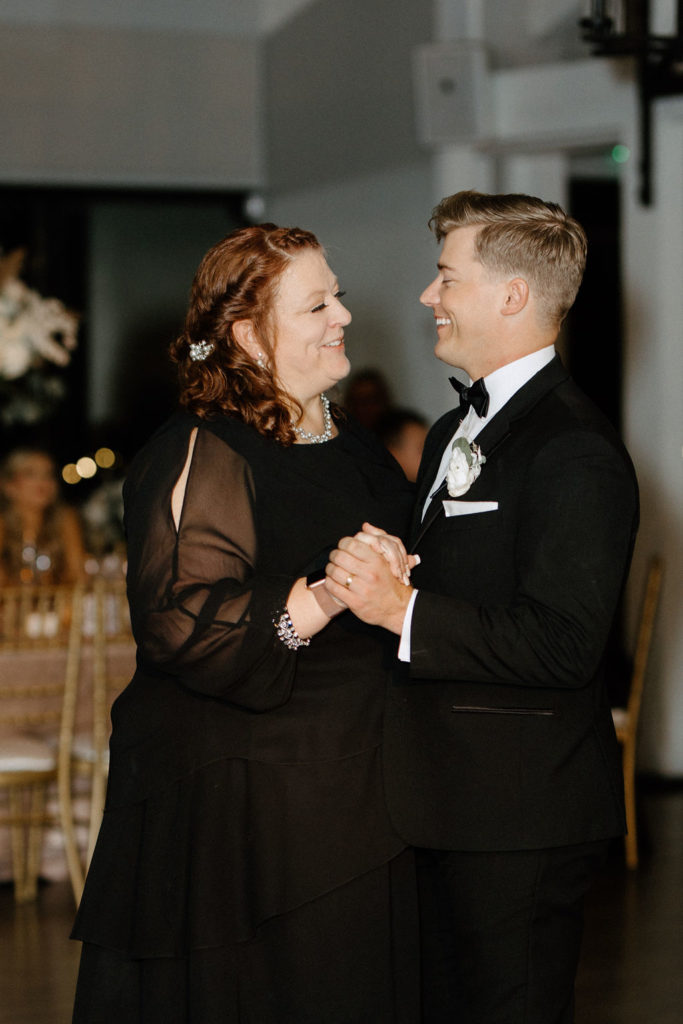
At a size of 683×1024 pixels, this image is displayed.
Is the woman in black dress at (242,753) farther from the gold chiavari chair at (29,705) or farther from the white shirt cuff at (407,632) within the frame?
the gold chiavari chair at (29,705)

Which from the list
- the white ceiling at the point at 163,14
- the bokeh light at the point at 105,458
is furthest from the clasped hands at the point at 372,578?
the white ceiling at the point at 163,14

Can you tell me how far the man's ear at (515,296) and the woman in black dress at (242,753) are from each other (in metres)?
0.42

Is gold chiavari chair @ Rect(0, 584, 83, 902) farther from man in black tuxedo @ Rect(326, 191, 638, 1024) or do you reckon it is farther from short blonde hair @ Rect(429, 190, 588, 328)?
short blonde hair @ Rect(429, 190, 588, 328)

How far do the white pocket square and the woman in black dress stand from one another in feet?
0.75

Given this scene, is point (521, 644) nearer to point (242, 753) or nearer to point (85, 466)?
point (242, 753)

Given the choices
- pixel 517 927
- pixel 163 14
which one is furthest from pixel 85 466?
pixel 517 927

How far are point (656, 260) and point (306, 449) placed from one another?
3.94 metres

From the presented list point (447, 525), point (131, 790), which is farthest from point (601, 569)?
point (131, 790)

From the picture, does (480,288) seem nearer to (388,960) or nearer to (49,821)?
(388,960)

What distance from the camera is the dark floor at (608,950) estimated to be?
346 centimetres

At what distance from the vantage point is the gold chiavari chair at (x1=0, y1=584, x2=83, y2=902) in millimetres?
4574

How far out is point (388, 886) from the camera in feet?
7.32

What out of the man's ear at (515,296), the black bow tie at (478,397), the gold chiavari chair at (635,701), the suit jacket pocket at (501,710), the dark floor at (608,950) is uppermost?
the man's ear at (515,296)

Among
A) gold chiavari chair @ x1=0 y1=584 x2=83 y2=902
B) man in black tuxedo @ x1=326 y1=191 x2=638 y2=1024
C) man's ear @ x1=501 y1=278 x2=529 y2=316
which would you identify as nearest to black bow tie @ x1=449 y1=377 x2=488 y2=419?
man in black tuxedo @ x1=326 y1=191 x2=638 y2=1024
